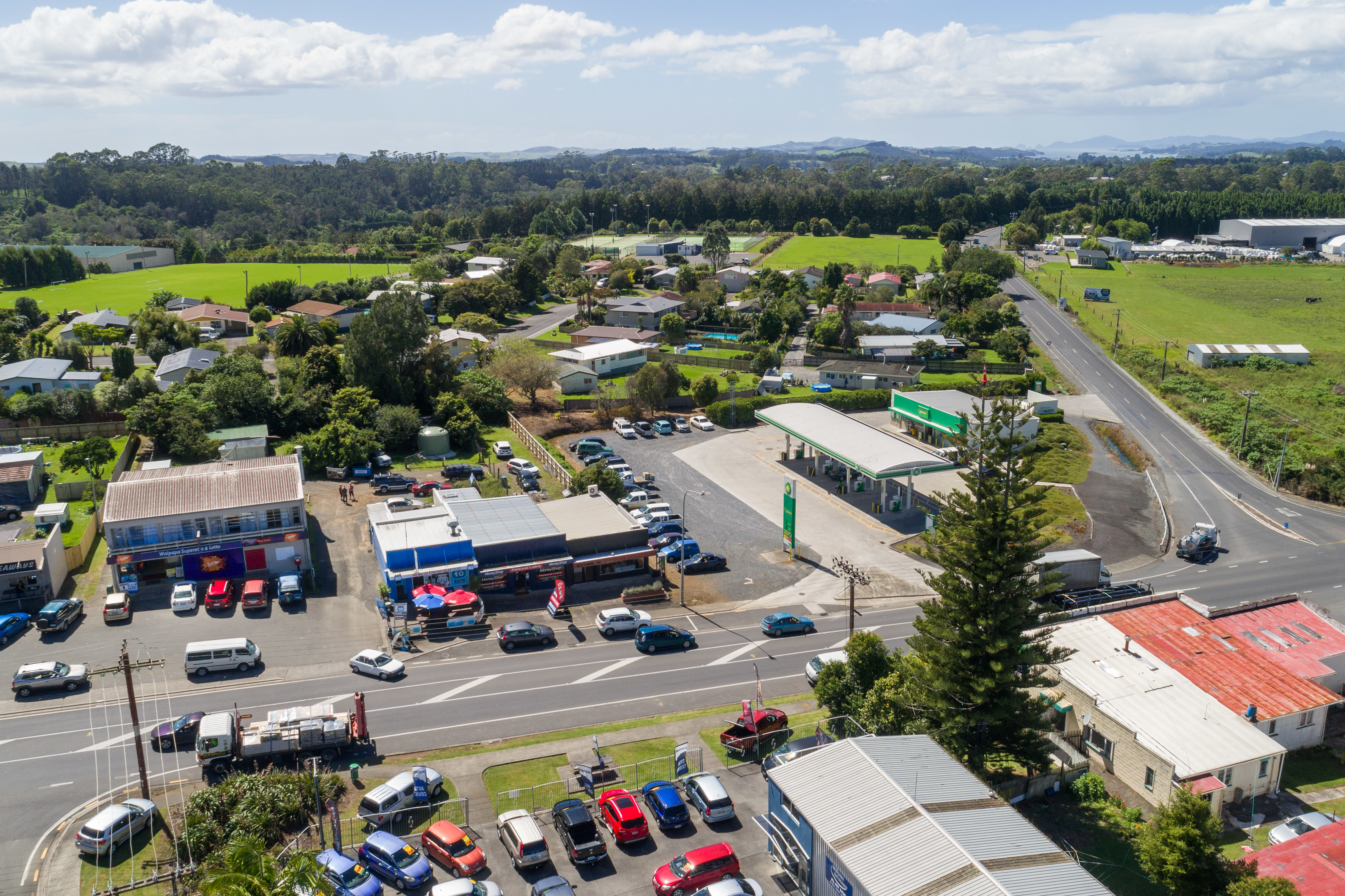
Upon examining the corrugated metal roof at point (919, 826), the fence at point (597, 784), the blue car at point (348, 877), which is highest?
the corrugated metal roof at point (919, 826)

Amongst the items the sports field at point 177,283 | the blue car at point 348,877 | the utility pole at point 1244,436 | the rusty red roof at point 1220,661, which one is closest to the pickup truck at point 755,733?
the blue car at point 348,877

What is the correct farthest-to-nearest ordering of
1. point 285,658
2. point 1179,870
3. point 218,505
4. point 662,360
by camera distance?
point 662,360
point 218,505
point 285,658
point 1179,870

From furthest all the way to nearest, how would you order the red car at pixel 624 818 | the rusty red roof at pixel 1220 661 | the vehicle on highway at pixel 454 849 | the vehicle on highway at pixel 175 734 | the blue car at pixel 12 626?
the blue car at pixel 12 626
the rusty red roof at pixel 1220 661
the vehicle on highway at pixel 175 734
the red car at pixel 624 818
the vehicle on highway at pixel 454 849

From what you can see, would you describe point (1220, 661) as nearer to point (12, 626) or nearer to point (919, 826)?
point (919, 826)

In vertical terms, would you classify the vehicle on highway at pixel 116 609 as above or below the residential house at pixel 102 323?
below

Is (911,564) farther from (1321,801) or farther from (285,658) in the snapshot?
(285,658)

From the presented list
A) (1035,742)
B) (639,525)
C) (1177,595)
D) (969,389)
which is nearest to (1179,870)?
(1035,742)

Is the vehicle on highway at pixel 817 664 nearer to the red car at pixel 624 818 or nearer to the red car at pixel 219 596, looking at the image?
the red car at pixel 624 818
